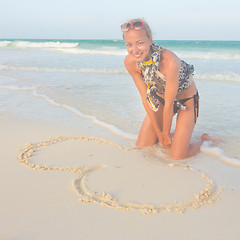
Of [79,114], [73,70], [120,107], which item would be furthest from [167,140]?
[73,70]

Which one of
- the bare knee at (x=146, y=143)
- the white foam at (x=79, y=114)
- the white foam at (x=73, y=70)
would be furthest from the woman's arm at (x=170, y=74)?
the white foam at (x=73, y=70)

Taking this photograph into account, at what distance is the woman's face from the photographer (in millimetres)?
2904

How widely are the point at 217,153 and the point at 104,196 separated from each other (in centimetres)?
170

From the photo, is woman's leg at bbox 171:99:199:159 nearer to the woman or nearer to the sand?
the woman

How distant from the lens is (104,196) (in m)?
2.50

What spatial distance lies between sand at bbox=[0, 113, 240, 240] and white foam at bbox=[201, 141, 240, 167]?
511 millimetres

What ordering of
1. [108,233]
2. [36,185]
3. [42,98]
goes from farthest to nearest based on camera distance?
1. [42,98]
2. [36,185]
3. [108,233]

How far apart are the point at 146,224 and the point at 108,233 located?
30 cm

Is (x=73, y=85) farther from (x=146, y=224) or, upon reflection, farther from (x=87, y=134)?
(x=146, y=224)

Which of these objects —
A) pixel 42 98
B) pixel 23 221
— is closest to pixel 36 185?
pixel 23 221

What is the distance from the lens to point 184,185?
2.74 metres

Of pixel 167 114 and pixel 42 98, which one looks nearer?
pixel 167 114

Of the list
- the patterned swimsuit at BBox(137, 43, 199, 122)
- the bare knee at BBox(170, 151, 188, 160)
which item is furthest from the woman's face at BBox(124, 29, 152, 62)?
the bare knee at BBox(170, 151, 188, 160)

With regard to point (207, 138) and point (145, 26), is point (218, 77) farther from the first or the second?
point (145, 26)
